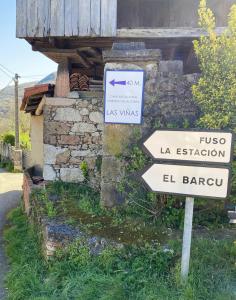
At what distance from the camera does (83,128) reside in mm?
6551

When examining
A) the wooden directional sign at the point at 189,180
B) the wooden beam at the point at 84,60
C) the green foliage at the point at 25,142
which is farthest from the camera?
the green foliage at the point at 25,142

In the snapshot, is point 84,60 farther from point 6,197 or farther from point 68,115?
point 6,197

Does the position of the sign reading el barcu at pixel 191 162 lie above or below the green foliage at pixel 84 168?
above

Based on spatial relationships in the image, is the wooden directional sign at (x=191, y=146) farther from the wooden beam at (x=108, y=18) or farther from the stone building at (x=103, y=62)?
the wooden beam at (x=108, y=18)

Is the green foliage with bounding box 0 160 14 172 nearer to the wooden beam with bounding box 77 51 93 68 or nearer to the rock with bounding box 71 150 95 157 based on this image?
the wooden beam with bounding box 77 51 93 68

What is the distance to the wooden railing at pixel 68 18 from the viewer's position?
500 cm

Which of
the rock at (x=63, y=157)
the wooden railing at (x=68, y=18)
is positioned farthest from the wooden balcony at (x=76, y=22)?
the rock at (x=63, y=157)

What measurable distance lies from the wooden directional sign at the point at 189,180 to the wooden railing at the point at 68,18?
2.87 metres

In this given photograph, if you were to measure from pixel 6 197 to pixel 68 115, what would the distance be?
5.60m

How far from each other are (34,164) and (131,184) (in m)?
6.15

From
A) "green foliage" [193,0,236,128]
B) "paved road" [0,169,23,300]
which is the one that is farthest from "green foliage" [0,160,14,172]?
"green foliage" [193,0,236,128]

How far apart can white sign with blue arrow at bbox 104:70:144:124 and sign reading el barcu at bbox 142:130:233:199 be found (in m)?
1.61

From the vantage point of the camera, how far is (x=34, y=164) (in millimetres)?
10094

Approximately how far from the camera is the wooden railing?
500cm
